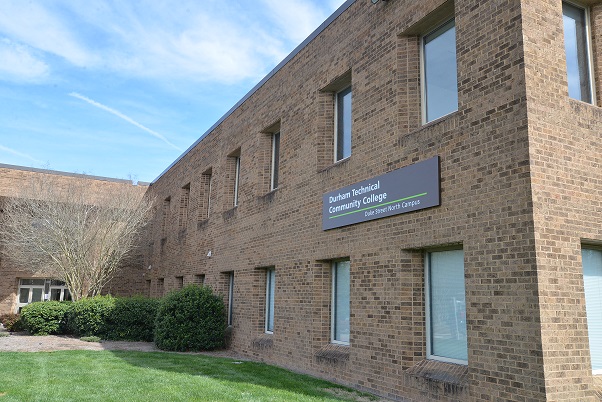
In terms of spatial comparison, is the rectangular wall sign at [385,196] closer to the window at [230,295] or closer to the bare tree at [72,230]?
the window at [230,295]

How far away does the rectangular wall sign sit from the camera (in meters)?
7.57

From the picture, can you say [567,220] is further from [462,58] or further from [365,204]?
[365,204]

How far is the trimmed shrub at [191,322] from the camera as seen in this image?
1395cm

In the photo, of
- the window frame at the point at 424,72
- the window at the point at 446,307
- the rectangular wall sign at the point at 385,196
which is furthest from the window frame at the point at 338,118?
the window at the point at 446,307

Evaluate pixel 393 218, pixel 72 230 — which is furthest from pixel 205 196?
pixel 393 218

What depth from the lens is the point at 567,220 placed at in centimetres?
630

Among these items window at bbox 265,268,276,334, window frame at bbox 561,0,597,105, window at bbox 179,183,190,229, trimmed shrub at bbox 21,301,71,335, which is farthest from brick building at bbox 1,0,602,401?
trimmed shrub at bbox 21,301,71,335

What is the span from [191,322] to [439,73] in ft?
31.1

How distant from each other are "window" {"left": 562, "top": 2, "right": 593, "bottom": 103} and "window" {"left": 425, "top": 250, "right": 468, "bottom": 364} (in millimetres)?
2900

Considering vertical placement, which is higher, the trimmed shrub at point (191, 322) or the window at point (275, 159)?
the window at point (275, 159)

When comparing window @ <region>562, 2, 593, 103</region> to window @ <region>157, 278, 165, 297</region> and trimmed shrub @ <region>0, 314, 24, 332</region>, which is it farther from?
trimmed shrub @ <region>0, 314, 24, 332</region>

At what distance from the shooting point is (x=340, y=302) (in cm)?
1007

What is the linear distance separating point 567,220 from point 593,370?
192 cm

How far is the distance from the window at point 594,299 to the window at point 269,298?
7565 mm
